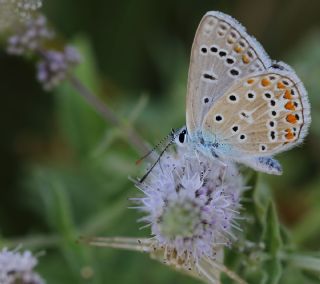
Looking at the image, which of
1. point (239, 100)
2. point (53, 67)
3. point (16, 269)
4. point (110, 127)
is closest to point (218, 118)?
point (239, 100)

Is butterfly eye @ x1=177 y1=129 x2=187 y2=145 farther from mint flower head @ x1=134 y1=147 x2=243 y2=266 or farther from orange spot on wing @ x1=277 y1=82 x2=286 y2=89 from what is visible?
orange spot on wing @ x1=277 y1=82 x2=286 y2=89

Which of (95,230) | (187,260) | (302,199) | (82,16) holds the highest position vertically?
(82,16)

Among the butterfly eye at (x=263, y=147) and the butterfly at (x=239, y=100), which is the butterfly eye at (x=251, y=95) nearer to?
the butterfly at (x=239, y=100)

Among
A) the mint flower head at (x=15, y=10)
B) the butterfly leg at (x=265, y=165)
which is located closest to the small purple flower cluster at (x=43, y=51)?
the mint flower head at (x=15, y=10)

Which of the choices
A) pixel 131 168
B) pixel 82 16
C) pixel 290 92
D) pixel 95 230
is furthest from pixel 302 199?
pixel 82 16

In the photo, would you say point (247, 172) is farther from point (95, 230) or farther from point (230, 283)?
point (95, 230)

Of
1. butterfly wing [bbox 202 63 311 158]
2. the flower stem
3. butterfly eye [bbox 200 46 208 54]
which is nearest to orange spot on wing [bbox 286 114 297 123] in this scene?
butterfly wing [bbox 202 63 311 158]
